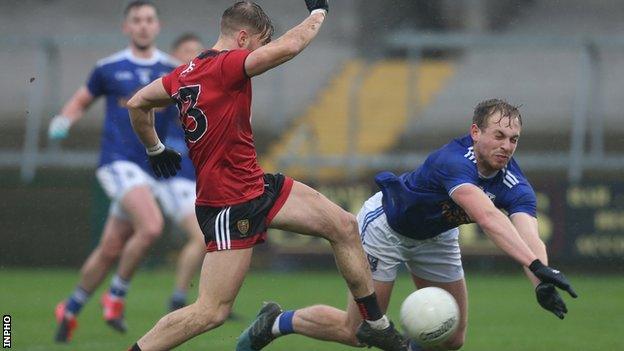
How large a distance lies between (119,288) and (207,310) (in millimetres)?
3669

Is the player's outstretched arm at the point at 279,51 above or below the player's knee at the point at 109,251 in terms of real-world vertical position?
above

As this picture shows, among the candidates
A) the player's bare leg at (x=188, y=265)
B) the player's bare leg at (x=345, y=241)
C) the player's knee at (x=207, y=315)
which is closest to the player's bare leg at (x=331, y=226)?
the player's bare leg at (x=345, y=241)

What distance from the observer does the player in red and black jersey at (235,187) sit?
654 centimetres

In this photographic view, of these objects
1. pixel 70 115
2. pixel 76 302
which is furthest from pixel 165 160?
pixel 70 115

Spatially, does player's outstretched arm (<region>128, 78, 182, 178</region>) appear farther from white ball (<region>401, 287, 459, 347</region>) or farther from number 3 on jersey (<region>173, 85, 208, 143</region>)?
white ball (<region>401, 287, 459, 347</region>)

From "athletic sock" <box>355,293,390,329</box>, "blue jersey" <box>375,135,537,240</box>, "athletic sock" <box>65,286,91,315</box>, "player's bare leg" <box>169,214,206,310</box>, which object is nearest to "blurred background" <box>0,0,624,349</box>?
"player's bare leg" <box>169,214,206,310</box>

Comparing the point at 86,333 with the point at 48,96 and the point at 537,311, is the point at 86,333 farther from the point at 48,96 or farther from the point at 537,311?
the point at 48,96

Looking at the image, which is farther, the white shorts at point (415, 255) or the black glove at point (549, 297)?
the white shorts at point (415, 255)

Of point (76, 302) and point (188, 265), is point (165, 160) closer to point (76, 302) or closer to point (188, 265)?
point (76, 302)

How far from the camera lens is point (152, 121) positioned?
712 cm

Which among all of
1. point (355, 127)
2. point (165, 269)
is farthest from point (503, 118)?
point (355, 127)

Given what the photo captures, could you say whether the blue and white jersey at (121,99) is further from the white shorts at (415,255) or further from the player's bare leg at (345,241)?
the player's bare leg at (345,241)

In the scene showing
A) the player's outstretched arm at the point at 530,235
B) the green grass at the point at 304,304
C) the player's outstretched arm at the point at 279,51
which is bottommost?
the green grass at the point at 304,304

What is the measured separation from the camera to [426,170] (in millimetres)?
7086
